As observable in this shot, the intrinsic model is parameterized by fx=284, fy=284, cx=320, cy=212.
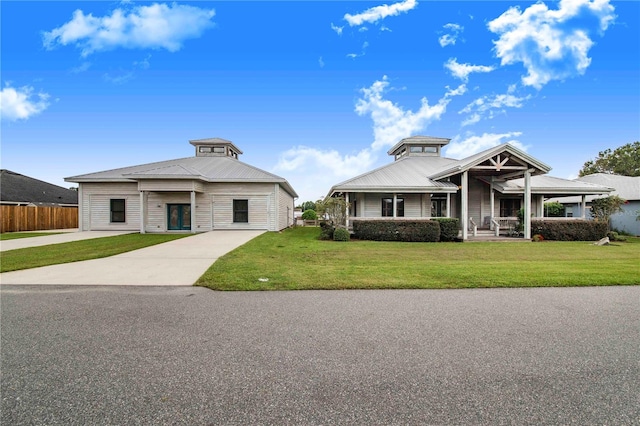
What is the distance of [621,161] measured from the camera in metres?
37.1

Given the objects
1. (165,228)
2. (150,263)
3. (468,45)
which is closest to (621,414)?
(150,263)

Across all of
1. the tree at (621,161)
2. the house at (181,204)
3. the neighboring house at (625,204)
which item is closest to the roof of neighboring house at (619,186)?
the neighboring house at (625,204)

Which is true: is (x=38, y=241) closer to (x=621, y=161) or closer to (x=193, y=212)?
(x=193, y=212)

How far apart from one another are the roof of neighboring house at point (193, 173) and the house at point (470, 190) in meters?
5.84

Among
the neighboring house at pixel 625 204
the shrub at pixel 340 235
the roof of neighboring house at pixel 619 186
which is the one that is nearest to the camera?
the shrub at pixel 340 235

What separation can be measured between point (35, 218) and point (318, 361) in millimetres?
Result: 27609

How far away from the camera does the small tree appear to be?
51.6ft

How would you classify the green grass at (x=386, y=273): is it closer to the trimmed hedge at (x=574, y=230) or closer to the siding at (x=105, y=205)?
the trimmed hedge at (x=574, y=230)

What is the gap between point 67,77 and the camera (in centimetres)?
1639

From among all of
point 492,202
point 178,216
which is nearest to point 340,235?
point 492,202

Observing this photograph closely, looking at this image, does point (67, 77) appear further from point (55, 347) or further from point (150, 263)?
point (55, 347)

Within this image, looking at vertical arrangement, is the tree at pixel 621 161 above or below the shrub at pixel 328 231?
above

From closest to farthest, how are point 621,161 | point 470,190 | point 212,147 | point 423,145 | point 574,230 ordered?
point 574,230 → point 470,190 → point 423,145 → point 212,147 → point 621,161

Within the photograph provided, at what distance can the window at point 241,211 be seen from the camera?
18984mm
